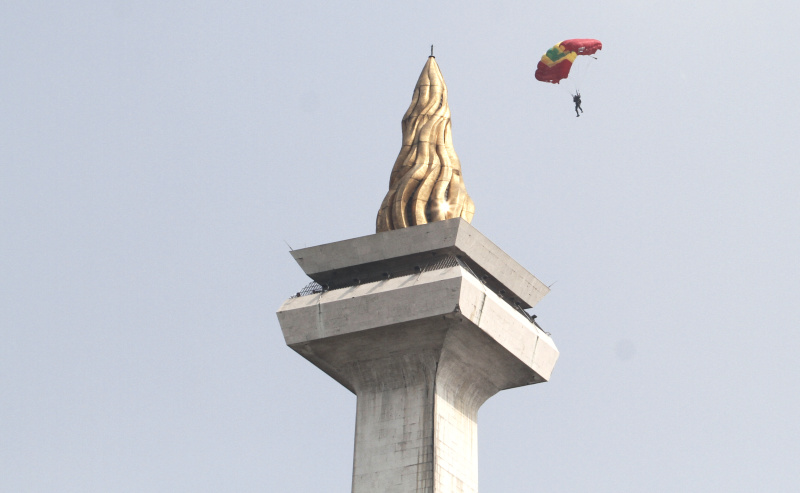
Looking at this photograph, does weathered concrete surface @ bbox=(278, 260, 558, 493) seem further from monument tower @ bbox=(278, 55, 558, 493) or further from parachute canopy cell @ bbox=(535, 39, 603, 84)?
parachute canopy cell @ bbox=(535, 39, 603, 84)

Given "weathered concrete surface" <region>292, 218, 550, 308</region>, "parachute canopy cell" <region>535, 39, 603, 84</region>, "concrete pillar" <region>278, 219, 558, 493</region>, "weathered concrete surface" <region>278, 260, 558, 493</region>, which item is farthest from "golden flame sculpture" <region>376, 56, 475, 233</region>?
"parachute canopy cell" <region>535, 39, 603, 84</region>

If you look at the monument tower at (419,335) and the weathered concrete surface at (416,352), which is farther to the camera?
the monument tower at (419,335)

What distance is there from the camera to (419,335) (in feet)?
266

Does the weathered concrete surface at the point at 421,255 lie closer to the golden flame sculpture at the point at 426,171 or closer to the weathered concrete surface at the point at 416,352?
the weathered concrete surface at the point at 416,352

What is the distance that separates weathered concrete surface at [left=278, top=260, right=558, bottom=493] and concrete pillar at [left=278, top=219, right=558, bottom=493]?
41 millimetres

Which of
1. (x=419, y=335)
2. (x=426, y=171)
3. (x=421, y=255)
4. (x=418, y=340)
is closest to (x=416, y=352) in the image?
(x=418, y=340)

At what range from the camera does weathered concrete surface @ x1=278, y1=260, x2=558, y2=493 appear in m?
80.2

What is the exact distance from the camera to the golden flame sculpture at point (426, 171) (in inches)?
3398

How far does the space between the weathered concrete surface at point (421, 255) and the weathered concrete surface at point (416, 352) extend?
60 mm

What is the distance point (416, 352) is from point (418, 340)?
64 centimetres

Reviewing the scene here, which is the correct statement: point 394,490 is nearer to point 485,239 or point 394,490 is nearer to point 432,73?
point 485,239

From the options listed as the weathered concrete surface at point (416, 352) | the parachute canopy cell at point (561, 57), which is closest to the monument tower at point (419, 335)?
the weathered concrete surface at point (416, 352)

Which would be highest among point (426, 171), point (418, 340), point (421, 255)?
point (426, 171)

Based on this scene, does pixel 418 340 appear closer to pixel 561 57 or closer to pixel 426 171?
pixel 426 171
